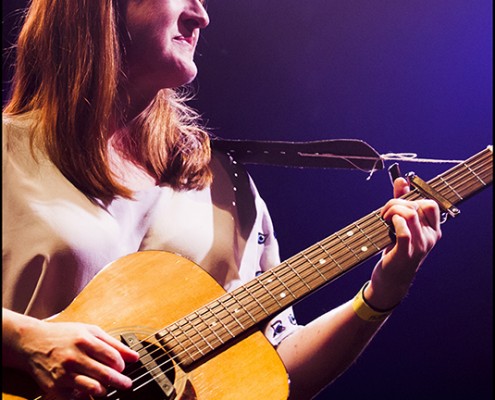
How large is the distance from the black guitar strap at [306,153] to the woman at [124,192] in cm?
4

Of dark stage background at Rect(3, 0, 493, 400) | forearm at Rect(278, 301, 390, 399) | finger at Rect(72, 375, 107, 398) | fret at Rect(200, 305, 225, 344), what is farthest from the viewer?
dark stage background at Rect(3, 0, 493, 400)

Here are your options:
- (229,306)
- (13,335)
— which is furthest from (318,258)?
(13,335)

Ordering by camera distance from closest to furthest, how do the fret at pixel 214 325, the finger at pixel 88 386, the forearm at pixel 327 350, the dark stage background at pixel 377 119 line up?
the finger at pixel 88 386, the fret at pixel 214 325, the forearm at pixel 327 350, the dark stage background at pixel 377 119

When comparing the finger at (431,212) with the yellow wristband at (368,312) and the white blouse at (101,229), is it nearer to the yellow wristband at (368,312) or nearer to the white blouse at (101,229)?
the yellow wristband at (368,312)

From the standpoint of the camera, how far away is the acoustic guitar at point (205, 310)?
3.43ft

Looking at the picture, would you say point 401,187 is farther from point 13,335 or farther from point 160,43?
point 13,335

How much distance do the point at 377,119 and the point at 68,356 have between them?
0.81m

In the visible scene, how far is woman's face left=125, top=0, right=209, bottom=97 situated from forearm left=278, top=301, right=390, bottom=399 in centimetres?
61

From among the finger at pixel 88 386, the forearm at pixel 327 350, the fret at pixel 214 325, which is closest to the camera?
the finger at pixel 88 386

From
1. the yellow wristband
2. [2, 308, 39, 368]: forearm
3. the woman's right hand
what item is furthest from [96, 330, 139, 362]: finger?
the yellow wristband

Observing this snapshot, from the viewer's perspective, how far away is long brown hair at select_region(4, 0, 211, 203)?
1307 millimetres

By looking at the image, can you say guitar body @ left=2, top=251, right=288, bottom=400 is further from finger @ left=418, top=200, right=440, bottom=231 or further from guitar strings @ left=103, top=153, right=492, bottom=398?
finger @ left=418, top=200, right=440, bottom=231

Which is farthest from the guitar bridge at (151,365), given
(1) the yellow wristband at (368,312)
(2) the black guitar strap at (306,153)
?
(2) the black guitar strap at (306,153)

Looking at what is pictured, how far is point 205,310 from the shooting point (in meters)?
1.12
